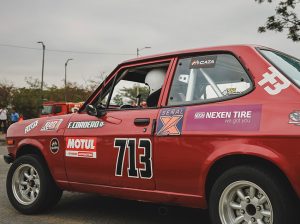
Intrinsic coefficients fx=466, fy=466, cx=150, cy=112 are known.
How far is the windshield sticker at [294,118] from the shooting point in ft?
10.7

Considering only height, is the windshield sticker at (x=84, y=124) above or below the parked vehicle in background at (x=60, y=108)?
above

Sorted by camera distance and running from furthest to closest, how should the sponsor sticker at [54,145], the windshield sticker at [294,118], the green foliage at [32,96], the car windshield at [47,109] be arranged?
the green foliage at [32,96] → the car windshield at [47,109] → the sponsor sticker at [54,145] → the windshield sticker at [294,118]

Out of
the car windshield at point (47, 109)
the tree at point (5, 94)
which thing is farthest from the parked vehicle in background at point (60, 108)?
the tree at point (5, 94)

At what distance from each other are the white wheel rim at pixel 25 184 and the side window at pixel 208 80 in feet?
6.81

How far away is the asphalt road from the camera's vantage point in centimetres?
490

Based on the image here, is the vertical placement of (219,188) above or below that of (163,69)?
below

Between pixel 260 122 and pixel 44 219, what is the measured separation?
271cm

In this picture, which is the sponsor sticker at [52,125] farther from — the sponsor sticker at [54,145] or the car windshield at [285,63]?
the car windshield at [285,63]

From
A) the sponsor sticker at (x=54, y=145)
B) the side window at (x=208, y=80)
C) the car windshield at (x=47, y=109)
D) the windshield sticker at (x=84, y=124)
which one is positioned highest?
the side window at (x=208, y=80)

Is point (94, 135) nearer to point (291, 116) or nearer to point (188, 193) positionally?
point (188, 193)

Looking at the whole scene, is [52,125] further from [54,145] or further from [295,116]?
[295,116]

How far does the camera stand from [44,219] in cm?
499

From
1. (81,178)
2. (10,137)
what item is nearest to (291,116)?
(81,178)

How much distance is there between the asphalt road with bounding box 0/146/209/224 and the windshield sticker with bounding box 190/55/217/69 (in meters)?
1.38
